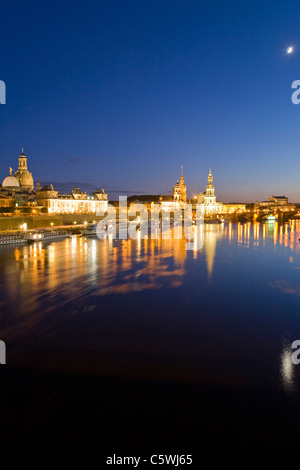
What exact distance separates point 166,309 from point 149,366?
15.9 ft

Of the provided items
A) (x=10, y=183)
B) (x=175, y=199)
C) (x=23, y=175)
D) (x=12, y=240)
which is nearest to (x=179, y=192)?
(x=175, y=199)

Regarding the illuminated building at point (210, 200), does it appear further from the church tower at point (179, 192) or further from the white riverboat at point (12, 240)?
the white riverboat at point (12, 240)

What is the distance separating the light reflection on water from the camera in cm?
848

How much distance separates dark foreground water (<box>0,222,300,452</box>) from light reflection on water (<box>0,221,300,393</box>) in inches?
2.2

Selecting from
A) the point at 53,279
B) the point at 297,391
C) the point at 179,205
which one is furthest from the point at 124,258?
the point at 179,205

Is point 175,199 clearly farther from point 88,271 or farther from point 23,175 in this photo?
point 88,271

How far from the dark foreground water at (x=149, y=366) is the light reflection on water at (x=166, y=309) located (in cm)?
6

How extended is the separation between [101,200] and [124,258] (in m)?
92.0

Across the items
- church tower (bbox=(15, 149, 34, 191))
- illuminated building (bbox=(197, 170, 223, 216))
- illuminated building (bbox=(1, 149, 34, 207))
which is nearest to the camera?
illuminated building (bbox=(1, 149, 34, 207))

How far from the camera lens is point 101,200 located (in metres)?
116

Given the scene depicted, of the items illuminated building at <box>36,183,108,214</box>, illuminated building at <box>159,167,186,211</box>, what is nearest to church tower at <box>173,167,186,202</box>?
illuminated building at <box>159,167,186,211</box>

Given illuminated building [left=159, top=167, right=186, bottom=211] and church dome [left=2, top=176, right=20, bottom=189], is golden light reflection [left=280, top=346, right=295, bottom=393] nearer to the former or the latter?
church dome [left=2, top=176, right=20, bottom=189]

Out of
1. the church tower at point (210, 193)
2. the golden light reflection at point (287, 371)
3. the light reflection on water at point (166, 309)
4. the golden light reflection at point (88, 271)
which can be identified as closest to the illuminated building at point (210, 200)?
the church tower at point (210, 193)
